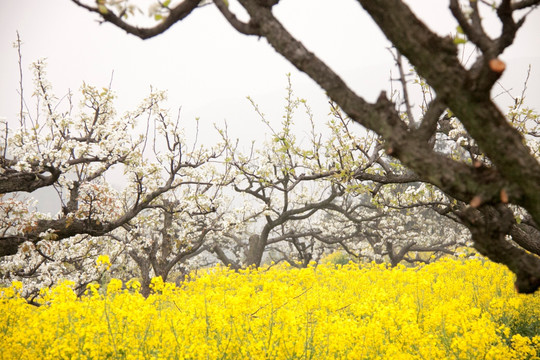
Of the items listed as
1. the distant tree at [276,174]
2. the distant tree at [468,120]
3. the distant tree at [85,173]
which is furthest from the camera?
the distant tree at [276,174]

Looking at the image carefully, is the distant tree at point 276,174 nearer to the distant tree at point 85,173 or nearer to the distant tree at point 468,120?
the distant tree at point 85,173

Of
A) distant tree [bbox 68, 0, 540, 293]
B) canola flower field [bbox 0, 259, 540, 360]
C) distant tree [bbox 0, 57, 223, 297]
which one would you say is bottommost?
canola flower field [bbox 0, 259, 540, 360]

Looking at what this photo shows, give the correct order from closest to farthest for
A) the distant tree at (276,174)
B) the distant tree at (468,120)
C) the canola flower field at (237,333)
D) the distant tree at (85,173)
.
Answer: the distant tree at (468,120), the canola flower field at (237,333), the distant tree at (85,173), the distant tree at (276,174)

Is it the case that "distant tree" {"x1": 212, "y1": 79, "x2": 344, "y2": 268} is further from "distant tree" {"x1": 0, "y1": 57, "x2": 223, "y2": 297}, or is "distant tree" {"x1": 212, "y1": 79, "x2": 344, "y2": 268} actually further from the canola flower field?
the canola flower field

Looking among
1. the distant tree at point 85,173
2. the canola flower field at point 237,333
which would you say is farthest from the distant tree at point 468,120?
the distant tree at point 85,173

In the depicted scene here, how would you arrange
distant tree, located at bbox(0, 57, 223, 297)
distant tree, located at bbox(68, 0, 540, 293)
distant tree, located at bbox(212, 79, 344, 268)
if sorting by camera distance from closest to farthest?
distant tree, located at bbox(68, 0, 540, 293), distant tree, located at bbox(0, 57, 223, 297), distant tree, located at bbox(212, 79, 344, 268)

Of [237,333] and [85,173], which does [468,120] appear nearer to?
[237,333]

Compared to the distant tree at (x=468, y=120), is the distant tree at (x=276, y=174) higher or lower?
higher

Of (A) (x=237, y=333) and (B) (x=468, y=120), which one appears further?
(A) (x=237, y=333)

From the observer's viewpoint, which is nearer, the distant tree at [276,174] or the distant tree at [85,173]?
the distant tree at [85,173]

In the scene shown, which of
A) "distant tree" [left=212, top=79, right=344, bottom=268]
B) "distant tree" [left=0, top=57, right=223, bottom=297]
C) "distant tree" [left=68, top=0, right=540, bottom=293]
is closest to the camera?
"distant tree" [left=68, top=0, right=540, bottom=293]

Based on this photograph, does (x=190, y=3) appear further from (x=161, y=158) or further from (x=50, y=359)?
(x=161, y=158)

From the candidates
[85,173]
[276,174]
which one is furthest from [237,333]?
[276,174]

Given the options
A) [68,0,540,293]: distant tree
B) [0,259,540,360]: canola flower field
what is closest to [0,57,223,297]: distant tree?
[0,259,540,360]: canola flower field
